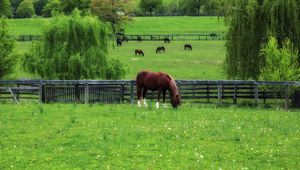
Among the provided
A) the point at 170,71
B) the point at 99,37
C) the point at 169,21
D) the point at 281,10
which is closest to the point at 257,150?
the point at 281,10

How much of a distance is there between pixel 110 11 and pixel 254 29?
7760cm

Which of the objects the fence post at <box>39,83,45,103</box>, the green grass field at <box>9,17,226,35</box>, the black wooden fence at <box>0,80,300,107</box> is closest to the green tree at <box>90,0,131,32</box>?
the green grass field at <box>9,17,226,35</box>

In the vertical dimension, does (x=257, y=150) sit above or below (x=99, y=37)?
below

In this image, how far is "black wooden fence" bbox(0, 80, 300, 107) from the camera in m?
25.8

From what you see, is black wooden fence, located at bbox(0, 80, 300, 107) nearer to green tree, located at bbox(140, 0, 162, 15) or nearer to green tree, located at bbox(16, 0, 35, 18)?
green tree, located at bbox(140, 0, 162, 15)

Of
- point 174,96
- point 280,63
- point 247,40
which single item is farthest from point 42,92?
point 280,63

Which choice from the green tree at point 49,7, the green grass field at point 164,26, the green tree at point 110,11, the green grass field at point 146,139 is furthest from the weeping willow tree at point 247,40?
the green tree at point 49,7

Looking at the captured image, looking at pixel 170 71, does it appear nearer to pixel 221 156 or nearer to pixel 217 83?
pixel 217 83

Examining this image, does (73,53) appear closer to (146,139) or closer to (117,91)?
(117,91)

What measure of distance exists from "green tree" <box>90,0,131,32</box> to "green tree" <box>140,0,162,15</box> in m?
47.8

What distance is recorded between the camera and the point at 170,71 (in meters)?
42.6

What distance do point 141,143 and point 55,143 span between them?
2393 mm

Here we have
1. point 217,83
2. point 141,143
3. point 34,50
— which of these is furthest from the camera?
point 34,50

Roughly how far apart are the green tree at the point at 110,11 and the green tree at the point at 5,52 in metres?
72.5
